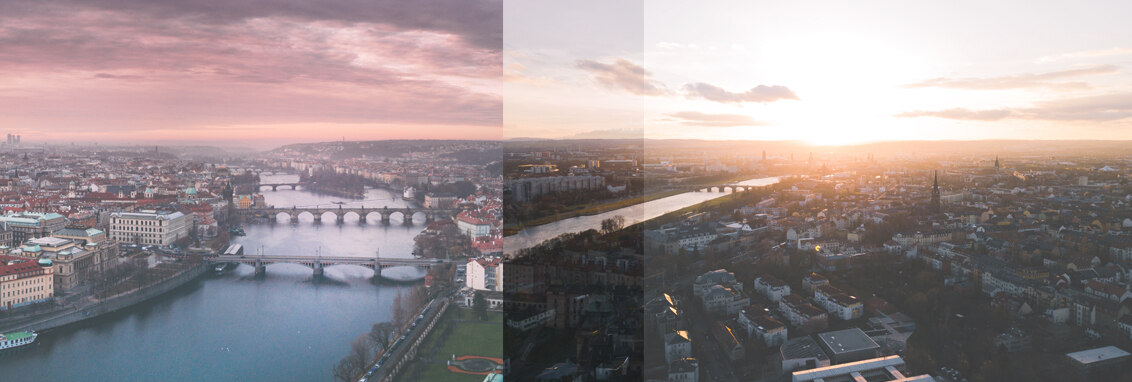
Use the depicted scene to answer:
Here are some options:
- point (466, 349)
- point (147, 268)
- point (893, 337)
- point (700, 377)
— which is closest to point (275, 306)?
point (147, 268)

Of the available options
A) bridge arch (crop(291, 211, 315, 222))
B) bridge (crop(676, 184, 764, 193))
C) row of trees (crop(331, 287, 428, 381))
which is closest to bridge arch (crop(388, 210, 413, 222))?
bridge arch (crop(291, 211, 315, 222))

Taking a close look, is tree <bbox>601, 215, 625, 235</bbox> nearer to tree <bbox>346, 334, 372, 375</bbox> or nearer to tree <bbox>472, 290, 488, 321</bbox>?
tree <bbox>346, 334, 372, 375</bbox>

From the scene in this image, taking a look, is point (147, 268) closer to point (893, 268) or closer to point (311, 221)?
point (311, 221)

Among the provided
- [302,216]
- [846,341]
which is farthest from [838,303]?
[302,216]

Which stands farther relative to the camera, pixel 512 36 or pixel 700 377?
pixel 700 377

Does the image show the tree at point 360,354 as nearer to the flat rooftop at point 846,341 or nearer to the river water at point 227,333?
the river water at point 227,333

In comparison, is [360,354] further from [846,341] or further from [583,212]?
[846,341]

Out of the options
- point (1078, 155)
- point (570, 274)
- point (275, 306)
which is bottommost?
point (275, 306)
